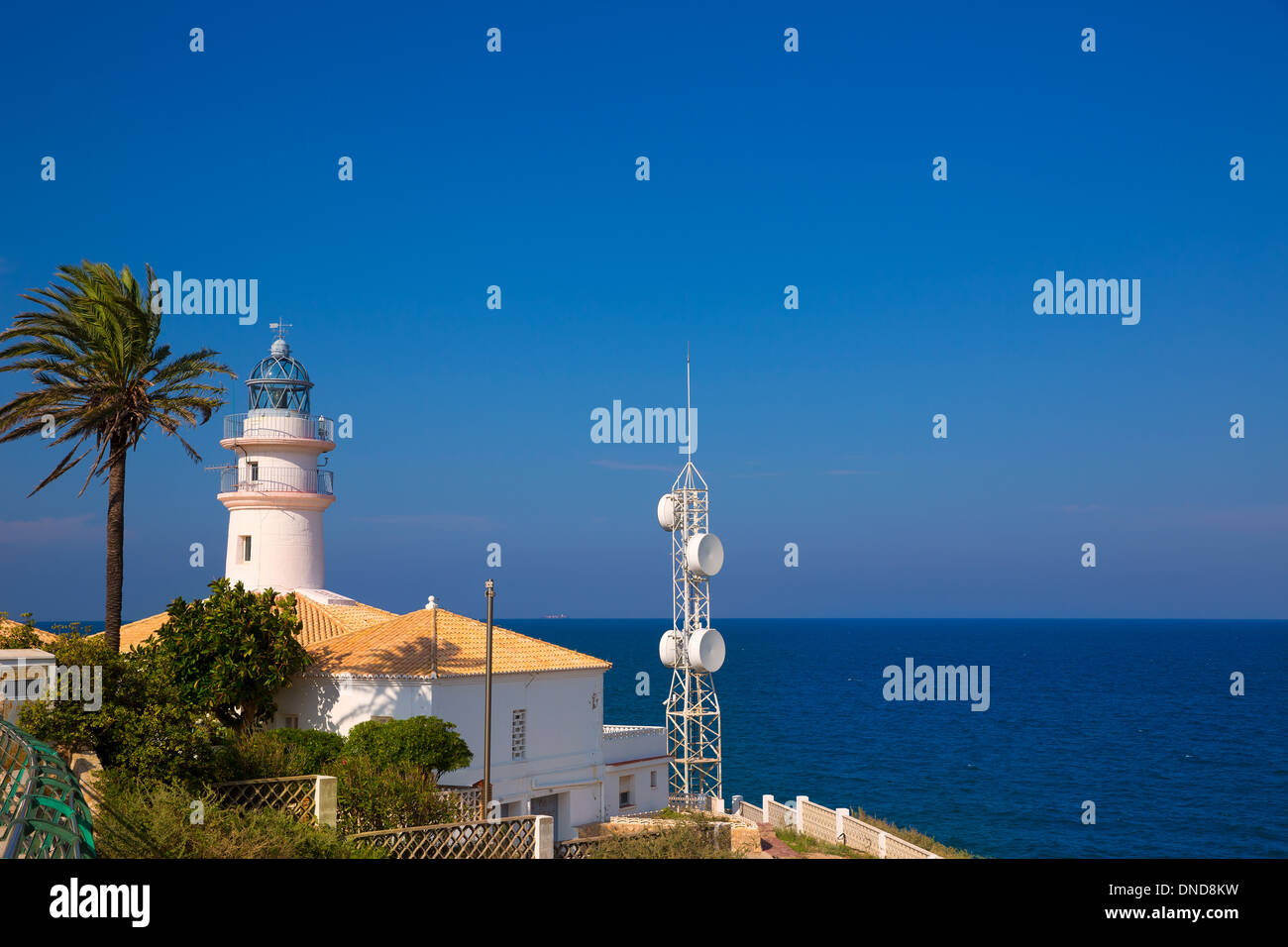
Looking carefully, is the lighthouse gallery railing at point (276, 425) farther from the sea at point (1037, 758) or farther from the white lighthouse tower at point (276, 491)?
the sea at point (1037, 758)

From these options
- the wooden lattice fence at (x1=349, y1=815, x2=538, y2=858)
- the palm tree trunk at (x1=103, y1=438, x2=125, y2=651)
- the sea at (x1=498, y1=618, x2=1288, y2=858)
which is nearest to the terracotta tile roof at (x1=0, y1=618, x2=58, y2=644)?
the palm tree trunk at (x1=103, y1=438, x2=125, y2=651)

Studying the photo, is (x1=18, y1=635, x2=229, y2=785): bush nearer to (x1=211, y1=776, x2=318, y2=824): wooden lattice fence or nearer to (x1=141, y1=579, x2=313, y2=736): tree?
(x1=211, y1=776, x2=318, y2=824): wooden lattice fence

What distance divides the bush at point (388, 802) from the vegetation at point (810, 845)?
1338 centimetres

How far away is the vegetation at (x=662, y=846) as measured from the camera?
22.0 m

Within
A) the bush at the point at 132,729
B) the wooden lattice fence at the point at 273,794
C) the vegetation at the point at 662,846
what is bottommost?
the vegetation at the point at 662,846

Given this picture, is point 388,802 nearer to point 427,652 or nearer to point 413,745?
point 413,745

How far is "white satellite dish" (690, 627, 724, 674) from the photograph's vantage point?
44.1 m

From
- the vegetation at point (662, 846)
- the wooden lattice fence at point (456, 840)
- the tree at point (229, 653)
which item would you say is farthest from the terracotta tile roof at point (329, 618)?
the wooden lattice fence at point (456, 840)

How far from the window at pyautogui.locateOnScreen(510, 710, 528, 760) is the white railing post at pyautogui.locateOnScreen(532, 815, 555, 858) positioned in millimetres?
12635

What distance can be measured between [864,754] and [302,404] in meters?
58.9

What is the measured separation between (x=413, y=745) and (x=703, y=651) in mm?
18753
